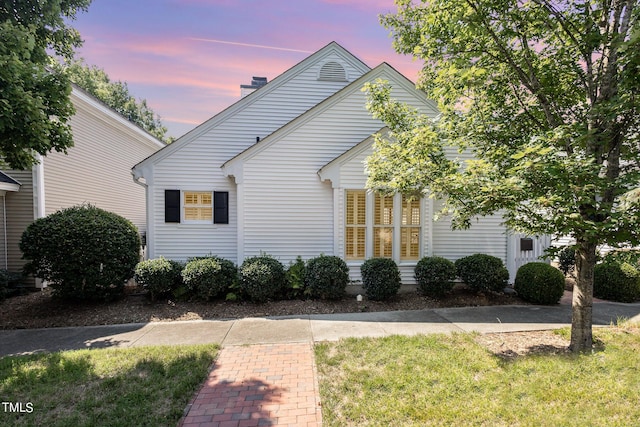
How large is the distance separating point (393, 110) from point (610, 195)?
3.57 metres

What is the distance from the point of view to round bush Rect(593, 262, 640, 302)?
7.46 metres

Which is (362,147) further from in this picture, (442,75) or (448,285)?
(448,285)

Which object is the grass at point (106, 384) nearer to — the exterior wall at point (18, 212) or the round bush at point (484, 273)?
the round bush at point (484, 273)

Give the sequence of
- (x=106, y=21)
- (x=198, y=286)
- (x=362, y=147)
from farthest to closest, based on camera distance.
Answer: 1. (x=106, y=21)
2. (x=362, y=147)
3. (x=198, y=286)

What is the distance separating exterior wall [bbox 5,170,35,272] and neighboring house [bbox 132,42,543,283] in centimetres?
326

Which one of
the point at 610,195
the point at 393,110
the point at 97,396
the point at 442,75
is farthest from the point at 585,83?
the point at 97,396

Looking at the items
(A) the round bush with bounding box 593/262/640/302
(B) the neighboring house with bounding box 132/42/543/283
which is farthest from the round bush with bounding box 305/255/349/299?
(A) the round bush with bounding box 593/262/640/302

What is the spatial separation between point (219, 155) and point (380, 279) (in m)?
6.06

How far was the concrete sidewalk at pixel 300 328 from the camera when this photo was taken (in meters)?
5.30

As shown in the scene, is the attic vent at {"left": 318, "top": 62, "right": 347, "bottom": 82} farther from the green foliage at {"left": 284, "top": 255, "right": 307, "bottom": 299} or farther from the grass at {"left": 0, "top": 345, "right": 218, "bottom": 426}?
the grass at {"left": 0, "top": 345, "right": 218, "bottom": 426}

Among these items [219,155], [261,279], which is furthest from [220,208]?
[261,279]

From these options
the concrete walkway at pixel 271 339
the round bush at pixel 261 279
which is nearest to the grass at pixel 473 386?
the concrete walkway at pixel 271 339

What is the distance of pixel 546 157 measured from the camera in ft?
11.5

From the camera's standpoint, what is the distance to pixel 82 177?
432 inches
